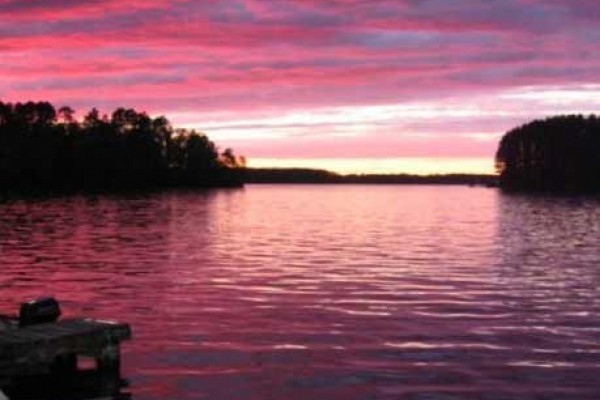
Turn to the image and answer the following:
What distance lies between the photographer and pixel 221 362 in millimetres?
21609

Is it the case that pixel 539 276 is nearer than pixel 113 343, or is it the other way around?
pixel 113 343

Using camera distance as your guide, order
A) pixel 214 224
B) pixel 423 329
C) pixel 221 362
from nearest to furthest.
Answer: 1. pixel 221 362
2. pixel 423 329
3. pixel 214 224

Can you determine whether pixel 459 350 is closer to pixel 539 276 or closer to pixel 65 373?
pixel 65 373

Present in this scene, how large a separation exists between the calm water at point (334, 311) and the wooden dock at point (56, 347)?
3.21 ft

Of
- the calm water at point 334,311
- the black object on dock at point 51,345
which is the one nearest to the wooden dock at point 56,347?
the black object on dock at point 51,345

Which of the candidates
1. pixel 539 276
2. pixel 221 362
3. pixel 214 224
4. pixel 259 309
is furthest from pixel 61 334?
pixel 214 224

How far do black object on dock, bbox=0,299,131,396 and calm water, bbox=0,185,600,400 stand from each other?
1.05 metres

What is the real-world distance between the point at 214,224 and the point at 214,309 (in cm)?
5874

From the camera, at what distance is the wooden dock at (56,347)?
17.8 meters

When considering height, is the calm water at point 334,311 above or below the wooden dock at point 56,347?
below

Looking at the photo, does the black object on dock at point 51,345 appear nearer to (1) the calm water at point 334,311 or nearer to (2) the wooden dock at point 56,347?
(2) the wooden dock at point 56,347

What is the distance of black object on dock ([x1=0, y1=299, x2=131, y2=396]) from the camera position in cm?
1783

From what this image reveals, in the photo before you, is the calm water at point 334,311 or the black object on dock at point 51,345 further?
the calm water at point 334,311

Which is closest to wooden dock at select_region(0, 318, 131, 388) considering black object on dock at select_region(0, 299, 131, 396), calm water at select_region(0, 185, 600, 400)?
black object on dock at select_region(0, 299, 131, 396)
